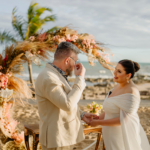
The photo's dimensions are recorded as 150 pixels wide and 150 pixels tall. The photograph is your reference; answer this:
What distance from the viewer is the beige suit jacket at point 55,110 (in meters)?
1.83

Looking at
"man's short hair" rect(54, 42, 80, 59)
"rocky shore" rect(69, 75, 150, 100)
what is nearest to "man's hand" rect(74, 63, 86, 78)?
"man's short hair" rect(54, 42, 80, 59)

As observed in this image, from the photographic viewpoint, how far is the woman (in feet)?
8.87

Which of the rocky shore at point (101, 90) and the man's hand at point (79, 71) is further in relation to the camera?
the rocky shore at point (101, 90)

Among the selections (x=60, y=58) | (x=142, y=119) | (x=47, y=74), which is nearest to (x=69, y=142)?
(x=47, y=74)

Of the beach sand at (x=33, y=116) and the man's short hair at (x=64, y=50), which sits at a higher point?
the man's short hair at (x=64, y=50)

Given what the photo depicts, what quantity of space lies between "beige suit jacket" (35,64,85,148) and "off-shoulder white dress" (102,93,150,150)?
3.14 ft

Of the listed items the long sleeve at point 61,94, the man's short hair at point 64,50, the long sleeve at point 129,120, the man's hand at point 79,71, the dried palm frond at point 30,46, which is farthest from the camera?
the dried palm frond at point 30,46

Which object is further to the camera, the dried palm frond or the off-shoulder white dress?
the dried palm frond

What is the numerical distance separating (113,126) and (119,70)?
2.92 feet

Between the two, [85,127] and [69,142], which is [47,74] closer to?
[69,142]

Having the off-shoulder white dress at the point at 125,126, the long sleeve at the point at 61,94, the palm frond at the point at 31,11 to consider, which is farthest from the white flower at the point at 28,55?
the palm frond at the point at 31,11

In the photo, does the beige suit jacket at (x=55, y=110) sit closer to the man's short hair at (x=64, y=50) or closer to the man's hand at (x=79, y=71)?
the man's hand at (x=79, y=71)

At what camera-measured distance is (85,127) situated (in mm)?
3561

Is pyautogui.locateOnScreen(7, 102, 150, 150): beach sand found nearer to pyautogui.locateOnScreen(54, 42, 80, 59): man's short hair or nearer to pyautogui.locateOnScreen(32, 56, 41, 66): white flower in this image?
pyautogui.locateOnScreen(32, 56, 41, 66): white flower
